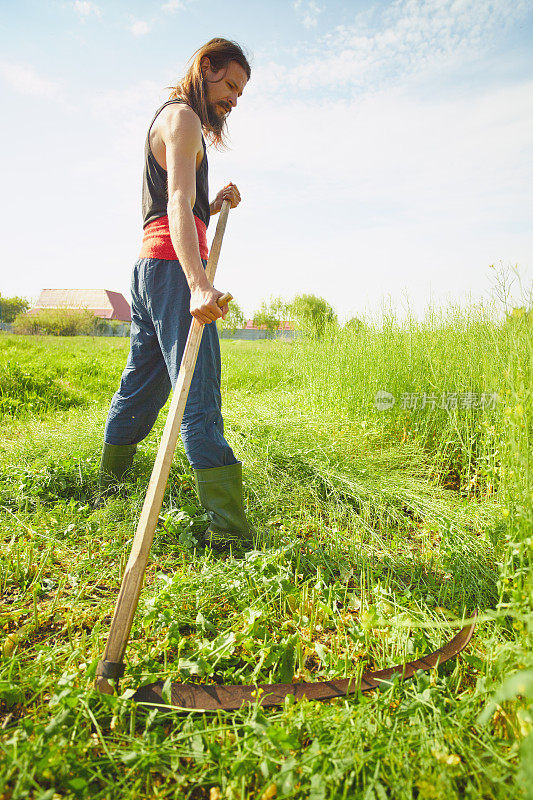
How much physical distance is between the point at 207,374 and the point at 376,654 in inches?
45.0

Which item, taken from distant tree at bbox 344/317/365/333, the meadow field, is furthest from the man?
distant tree at bbox 344/317/365/333

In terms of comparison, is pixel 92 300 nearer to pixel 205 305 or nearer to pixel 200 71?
pixel 200 71

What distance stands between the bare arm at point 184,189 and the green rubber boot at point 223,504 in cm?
66

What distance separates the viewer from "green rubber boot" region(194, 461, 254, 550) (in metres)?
1.87

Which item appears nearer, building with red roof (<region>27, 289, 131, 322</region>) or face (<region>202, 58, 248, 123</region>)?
face (<region>202, 58, 248, 123</region>)

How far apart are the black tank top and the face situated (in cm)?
25

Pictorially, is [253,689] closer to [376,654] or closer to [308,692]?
[308,692]

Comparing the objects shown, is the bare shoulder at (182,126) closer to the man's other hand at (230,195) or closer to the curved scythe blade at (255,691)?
the man's other hand at (230,195)

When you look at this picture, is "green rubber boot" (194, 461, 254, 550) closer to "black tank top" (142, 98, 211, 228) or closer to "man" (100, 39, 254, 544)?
"man" (100, 39, 254, 544)

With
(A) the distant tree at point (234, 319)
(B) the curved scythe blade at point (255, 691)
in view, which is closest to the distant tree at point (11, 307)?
(A) the distant tree at point (234, 319)

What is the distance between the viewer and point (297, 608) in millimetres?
1653

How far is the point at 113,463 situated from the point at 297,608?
1265 millimetres

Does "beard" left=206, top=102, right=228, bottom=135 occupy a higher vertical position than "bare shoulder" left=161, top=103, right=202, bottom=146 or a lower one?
higher

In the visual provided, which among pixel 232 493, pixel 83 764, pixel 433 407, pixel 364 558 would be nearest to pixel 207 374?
pixel 232 493
